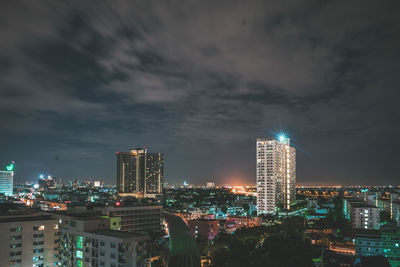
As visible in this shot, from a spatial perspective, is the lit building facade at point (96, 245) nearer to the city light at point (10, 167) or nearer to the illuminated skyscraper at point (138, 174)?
the city light at point (10, 167)

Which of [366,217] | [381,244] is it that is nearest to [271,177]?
[366,217]

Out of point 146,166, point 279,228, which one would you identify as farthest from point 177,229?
point 146,166

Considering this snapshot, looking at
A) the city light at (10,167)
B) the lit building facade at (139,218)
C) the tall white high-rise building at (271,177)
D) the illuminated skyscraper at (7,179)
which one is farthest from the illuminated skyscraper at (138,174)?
the lit building facade at (139,218)

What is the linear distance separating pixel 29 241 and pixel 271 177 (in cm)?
3689

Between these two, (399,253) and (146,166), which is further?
(146,166)

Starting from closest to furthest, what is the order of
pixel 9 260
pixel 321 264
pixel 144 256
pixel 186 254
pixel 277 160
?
1. pixel 186 254
2. pixel 144 256
3. pixel 9 260
4. pixel 321 264
5. pixel 277 160

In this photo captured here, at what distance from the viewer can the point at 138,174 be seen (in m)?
93.2

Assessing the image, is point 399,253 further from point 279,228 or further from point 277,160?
point 277,160

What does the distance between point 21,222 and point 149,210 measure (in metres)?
17.9

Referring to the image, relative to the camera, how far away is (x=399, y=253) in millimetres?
19922

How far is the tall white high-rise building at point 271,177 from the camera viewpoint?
47.2 m

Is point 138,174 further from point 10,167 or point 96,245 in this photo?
point 96,245

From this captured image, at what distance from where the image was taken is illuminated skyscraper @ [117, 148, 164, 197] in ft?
302

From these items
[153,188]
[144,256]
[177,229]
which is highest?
[177,229]
